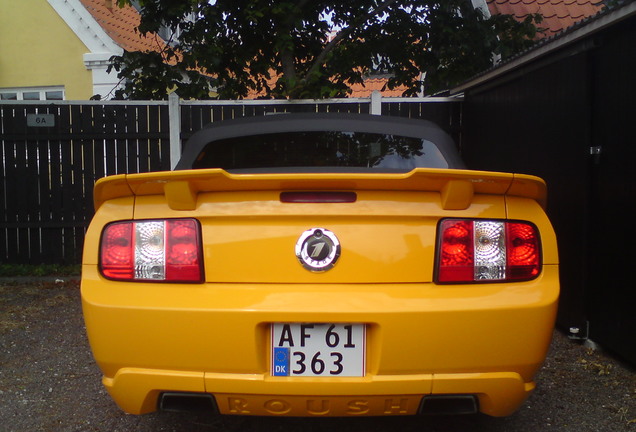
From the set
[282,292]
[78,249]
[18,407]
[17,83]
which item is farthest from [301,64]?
[282,292]

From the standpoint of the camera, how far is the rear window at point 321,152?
300cm

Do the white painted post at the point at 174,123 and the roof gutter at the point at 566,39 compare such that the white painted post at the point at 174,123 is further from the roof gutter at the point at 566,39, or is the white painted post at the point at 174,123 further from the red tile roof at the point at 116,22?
the red tile roof at the point at 116,22

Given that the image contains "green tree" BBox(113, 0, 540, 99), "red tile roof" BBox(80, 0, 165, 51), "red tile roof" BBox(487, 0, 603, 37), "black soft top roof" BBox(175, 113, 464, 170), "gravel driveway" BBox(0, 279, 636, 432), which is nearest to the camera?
"gravel driveway" BBox(0, 279, 636, 432)

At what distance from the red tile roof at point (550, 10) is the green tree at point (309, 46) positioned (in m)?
0.73

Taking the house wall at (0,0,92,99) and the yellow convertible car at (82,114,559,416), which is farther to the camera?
the house wall at (0,0,92,99)

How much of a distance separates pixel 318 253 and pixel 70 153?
610 cm

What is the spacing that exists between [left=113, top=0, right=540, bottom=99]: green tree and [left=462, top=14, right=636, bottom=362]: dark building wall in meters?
3.60

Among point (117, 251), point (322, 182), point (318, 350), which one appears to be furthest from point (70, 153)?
point (318, 350)

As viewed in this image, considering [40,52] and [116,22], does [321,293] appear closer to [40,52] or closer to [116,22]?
[40,52]

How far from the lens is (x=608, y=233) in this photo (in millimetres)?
3986

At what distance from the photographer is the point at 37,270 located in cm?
720

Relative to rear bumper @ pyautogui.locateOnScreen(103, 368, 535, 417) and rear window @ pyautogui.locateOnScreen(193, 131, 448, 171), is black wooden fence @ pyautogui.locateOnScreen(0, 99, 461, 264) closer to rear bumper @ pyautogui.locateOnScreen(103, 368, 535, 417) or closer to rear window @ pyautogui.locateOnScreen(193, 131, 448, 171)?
rear window @ pyautogui.locateOnScreen(193, 131, 448, 171)

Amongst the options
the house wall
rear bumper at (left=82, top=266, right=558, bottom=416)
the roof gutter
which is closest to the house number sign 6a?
the roof gutter

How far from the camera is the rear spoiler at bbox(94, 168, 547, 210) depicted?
6.92ft
